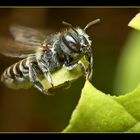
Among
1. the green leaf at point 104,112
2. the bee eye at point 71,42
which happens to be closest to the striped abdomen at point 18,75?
the bee eye at point 71,42

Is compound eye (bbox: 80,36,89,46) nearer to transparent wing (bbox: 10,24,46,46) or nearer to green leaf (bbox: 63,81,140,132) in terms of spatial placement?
transparent wing (bbox: 10,24,46,46)

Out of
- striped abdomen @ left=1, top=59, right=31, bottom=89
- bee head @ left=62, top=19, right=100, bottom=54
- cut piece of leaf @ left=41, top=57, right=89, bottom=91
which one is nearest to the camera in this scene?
cut piece of leaf @ left=41, top=57, right=89, bottom=91

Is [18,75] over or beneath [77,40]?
beneath

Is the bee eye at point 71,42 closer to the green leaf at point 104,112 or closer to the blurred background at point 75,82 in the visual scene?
the blurred background at point 75,82

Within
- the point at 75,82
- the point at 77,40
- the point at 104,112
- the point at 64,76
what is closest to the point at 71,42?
the point at 77,40

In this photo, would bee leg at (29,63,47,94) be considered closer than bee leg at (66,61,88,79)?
No

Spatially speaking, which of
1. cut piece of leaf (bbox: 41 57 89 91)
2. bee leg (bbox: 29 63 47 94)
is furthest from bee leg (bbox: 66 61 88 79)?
bee leg (bbox: 29 63 47 94)

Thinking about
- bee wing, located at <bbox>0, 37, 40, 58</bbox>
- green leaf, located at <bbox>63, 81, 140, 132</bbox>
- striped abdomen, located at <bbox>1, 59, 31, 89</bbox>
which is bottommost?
striped abdomen, located at <bbox>1, 59, 31, 89</bbox>

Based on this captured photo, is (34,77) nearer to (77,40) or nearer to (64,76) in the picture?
(77,40)
